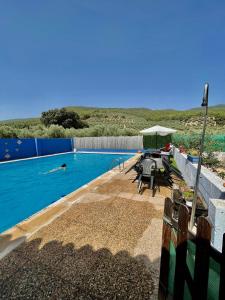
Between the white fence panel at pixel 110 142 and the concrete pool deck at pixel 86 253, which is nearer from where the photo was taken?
the concrete pool deck at pixel 86 253

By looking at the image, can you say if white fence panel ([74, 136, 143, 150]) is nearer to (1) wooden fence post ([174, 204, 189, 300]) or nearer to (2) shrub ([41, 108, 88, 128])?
(2) shrub ([41, 108, 88, 128])

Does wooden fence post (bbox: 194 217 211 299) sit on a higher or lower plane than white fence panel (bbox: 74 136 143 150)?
higher

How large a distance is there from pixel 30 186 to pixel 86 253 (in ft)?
22.8

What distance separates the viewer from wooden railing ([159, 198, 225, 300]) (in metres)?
0.95

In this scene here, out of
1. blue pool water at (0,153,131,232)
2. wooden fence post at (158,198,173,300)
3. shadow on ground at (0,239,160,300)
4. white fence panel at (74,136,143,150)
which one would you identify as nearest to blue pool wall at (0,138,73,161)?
blue pool water at (0,153,131,232)

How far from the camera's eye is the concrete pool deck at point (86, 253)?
1.80 metres

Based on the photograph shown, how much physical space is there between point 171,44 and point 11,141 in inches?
540

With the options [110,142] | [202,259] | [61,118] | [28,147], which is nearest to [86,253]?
[202,259]

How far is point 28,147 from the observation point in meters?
14.9

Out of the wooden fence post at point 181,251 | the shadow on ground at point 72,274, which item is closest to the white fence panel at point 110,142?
the shadow on ground at point 72,274

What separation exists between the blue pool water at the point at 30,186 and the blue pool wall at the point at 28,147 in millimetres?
1548

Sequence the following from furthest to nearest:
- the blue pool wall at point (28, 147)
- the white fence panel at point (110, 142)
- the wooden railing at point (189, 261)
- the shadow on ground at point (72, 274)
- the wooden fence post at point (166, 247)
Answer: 1. the white fence panel at point (110, 142)
2. the blue pool wall at point (28, 147)
3. the shadow on ground at point (72, 274)
4. the wooden fence post at point (166, 247)
5. the wooden railing at point (189, 261)

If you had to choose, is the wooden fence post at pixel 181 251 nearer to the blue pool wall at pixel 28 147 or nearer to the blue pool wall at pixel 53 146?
the blue pool wall at pixel 28 147

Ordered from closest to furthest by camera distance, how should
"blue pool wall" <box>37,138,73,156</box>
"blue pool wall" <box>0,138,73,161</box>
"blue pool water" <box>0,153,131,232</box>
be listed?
"blue pool water" <box>0,153,131,232</box> → "blue pool wall" <box>0,138,73,161</box> → "blue pool wall" <box>37,138,73,156</box>
